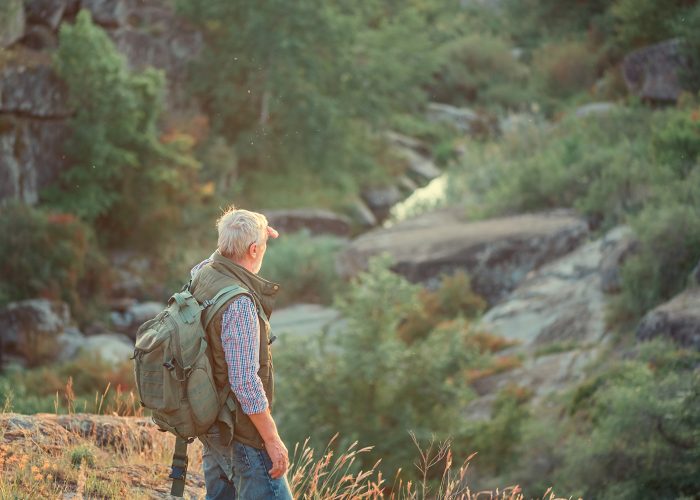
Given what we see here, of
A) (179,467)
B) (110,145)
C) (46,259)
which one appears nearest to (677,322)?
(179,467)

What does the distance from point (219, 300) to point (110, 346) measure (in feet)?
39.7

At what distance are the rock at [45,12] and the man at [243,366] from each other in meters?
17.6

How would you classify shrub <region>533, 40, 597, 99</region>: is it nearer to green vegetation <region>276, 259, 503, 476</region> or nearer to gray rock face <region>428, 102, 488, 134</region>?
gray rock face <region>428, 102, 488, 134</region>

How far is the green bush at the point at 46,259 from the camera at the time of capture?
53.6ft

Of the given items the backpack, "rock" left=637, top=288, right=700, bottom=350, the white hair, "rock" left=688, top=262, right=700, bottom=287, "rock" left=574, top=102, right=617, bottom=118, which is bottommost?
"rock" left=637, top=288, right=700, bottom=350

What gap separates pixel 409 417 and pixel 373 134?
1715 cm

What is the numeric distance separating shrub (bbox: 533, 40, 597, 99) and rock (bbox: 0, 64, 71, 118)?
1332cm

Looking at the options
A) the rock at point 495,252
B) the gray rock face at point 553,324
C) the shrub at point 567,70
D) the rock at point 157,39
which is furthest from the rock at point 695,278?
the shrub at point 567,70

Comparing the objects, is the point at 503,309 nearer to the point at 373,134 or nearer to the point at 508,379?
the point at 508,379

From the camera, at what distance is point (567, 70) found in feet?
88.4

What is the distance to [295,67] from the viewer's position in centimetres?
2278

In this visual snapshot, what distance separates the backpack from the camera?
11.5ft

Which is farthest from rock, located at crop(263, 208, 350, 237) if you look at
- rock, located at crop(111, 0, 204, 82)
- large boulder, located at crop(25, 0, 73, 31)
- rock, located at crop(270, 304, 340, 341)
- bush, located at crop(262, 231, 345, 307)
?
large boulder, located at crop(25, 0, 73, 31)

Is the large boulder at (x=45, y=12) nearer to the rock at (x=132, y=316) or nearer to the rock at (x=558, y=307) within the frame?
the rock at (x=132, y=316)
